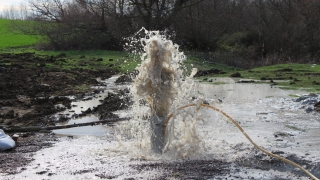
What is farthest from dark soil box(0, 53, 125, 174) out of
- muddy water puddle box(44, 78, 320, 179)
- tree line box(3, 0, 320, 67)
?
tree line box(3, 0, 320, 67)

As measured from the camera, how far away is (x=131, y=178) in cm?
642

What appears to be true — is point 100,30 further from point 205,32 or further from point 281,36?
point 281,36

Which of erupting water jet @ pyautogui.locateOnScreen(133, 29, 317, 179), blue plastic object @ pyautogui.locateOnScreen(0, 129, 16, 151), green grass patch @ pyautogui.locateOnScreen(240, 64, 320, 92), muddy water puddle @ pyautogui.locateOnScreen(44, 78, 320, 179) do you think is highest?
erupting water jet @ pyautogui.locateOnScreen(133, 29, 317, 179)

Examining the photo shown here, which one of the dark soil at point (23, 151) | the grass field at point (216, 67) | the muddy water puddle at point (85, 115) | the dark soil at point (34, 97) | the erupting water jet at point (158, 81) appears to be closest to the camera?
the dark soil at point (23, 151)

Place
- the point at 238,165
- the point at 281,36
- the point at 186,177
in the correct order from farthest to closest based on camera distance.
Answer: the point at 281,36
the point at 238,165
the point at 186,177

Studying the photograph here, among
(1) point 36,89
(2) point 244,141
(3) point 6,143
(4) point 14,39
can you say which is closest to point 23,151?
(3) point 6,143

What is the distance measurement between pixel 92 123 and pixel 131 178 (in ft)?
15.0

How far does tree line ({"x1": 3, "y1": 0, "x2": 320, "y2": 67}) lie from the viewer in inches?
1264

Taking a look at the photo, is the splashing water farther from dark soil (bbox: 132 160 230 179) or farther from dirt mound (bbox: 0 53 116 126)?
dirt mound (bbox: 0 53 116 126)

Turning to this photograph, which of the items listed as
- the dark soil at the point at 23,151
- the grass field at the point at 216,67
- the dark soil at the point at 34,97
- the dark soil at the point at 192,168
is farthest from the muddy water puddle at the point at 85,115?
the grass field at the point at 216,67

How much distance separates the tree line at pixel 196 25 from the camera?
3209cm

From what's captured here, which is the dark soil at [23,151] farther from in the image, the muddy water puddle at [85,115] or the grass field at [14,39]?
the grass field at [14,39]

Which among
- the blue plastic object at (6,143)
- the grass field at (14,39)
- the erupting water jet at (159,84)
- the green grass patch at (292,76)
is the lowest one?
the blue plastic object at (6,143)

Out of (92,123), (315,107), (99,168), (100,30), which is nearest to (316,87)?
(315,107)
